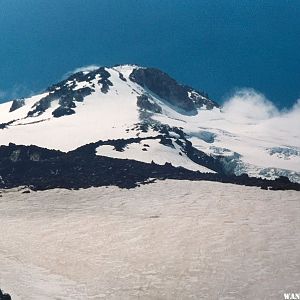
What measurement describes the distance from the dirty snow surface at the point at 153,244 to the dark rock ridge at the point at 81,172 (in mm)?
8157

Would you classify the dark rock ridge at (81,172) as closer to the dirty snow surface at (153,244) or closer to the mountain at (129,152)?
the mountain at (129,152)

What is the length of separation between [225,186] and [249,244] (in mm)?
25851

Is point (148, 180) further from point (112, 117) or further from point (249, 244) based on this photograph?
point (112, 117)

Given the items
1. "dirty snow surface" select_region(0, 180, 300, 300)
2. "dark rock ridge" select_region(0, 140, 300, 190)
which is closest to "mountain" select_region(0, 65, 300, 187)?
"dark rock ridge" select_region(0, 140, 300, 190)

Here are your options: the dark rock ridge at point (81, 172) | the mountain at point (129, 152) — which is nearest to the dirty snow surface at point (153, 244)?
the dark rock ridge at point (81, 172)

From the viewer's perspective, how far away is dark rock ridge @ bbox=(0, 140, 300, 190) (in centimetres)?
7893

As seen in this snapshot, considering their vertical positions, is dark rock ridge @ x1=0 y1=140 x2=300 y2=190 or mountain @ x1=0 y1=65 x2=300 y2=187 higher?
mountain @ x1=0 y1=65 x2=300 y2=187

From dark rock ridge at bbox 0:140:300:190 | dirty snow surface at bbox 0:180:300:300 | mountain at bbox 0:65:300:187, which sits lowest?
dirty snow surface at bbox 0:180:300:300

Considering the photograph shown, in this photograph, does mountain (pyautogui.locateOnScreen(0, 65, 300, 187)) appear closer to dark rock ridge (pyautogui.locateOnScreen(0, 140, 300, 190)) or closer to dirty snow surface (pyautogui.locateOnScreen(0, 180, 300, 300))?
dark rock ridge (pyautogui.locateOnScreen(0, 140, 300, 190))

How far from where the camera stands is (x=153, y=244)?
47062mm

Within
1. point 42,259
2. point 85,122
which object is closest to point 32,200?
point 42,259

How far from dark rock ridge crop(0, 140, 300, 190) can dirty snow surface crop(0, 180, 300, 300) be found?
8.16m

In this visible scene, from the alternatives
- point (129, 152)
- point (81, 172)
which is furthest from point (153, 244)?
point (129, 152)

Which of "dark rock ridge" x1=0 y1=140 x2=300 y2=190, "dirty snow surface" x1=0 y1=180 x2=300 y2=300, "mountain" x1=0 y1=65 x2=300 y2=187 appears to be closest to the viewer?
"dirty snow surface" x1=0 y1=180 x2=300 y2=300
